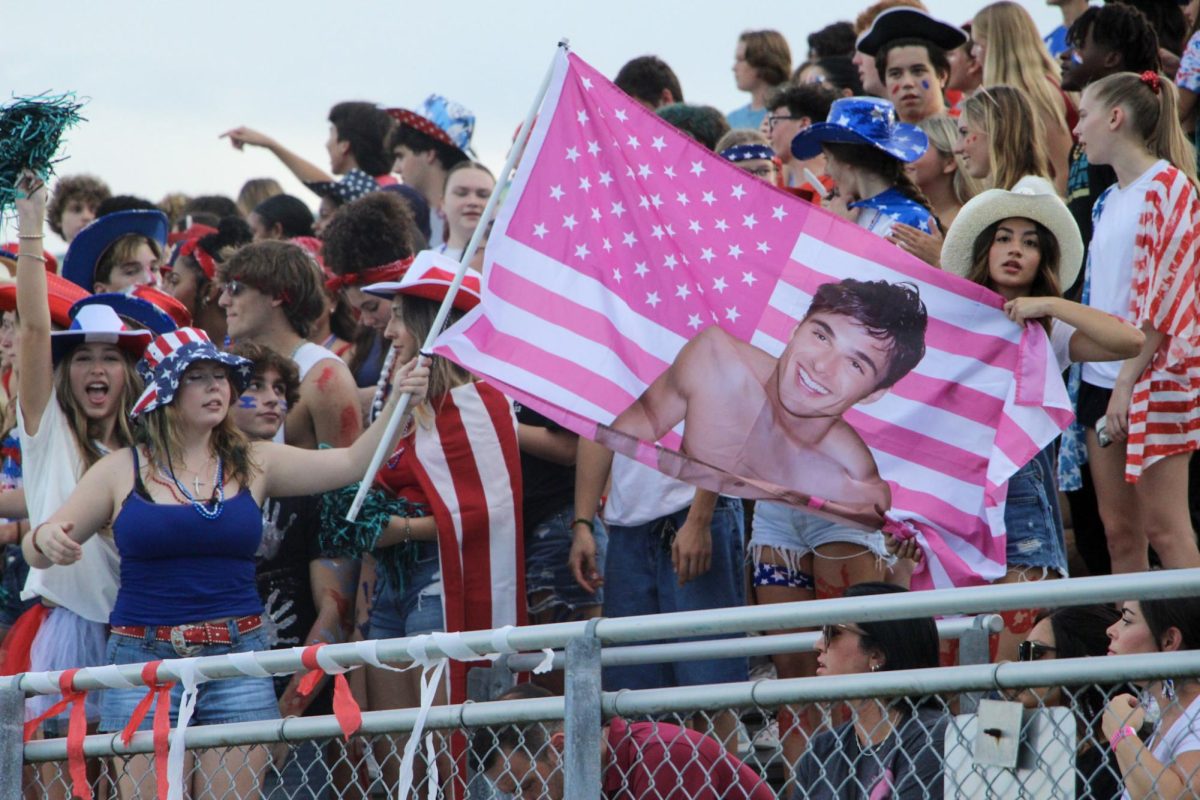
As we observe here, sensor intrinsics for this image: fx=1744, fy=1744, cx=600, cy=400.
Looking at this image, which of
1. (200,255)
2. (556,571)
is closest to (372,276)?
(200,255)

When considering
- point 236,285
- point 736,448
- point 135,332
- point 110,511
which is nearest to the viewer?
point 736,448

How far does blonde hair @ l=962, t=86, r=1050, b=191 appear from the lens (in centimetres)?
659

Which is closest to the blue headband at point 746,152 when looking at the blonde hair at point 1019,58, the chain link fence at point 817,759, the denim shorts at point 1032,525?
the blonde hair at point 1019,58

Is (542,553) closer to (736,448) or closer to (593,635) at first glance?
(736,448)

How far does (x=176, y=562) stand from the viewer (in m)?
5.67

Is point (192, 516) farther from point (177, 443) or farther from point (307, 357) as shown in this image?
point (307, 357)

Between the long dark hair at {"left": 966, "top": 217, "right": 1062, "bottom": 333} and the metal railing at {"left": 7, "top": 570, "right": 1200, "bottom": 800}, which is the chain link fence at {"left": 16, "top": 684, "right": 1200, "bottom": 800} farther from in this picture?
the long dark hair at {"left": 966, "top": 217, "right": 1062, "bottom": 333}

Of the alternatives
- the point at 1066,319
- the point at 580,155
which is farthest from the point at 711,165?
the point at 1066,319

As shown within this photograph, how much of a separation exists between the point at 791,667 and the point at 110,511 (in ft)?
7.91

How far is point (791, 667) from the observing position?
20.3 feet

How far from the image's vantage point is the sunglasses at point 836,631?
4637mm

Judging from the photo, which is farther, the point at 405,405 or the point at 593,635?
the point at 405,405

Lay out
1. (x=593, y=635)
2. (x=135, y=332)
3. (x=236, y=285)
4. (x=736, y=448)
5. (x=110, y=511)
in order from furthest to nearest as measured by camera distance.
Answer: (x=236, y=285)
(x=135, y=332)
(x=110, y=511)
(x=736, y=448)
(x=593, y=635)

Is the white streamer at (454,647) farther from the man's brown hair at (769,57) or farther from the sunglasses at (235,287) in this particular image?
the man's brown hair at (769,57)
